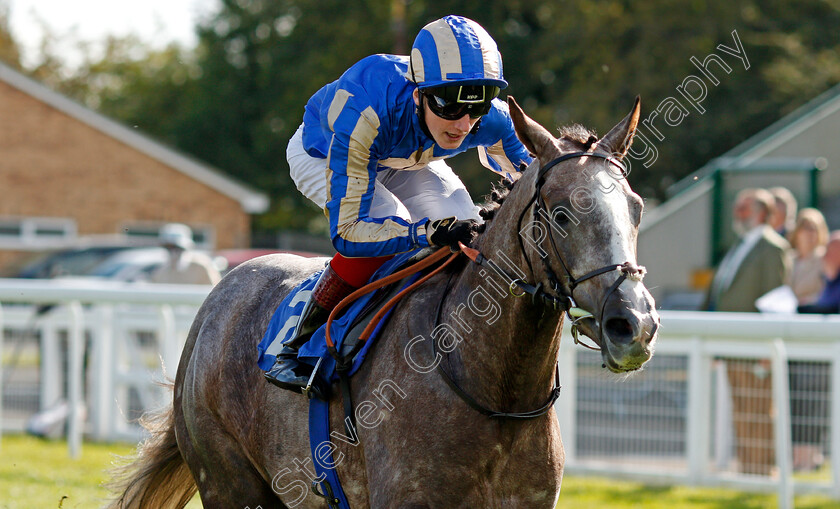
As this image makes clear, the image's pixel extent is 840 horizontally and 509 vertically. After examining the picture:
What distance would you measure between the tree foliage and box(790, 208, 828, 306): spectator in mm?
10147

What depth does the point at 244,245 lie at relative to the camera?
26.4m

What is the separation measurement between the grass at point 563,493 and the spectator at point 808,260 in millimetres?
2026

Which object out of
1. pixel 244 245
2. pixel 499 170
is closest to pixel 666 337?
pixel 499 170

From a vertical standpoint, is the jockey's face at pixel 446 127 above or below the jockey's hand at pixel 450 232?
above

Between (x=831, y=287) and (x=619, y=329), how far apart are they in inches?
225

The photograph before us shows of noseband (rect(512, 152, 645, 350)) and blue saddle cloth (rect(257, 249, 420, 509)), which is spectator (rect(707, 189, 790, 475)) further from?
noseband (rect(512, 152, 645, 350))

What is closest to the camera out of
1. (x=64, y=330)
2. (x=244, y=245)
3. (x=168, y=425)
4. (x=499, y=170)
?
(x=499, y=170)

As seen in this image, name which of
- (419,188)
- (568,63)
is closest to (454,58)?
(419,188)

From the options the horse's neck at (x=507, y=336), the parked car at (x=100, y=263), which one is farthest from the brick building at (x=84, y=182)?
the horse's neck at (x=507, y=336)

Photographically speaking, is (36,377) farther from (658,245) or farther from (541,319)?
(658,245)

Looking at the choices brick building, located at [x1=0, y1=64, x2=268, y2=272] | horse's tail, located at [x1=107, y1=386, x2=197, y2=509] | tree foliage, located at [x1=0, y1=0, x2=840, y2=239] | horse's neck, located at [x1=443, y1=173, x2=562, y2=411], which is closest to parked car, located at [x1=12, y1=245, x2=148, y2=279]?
brick building, located at [x1=0, y1=64, x2=268, y2=272]

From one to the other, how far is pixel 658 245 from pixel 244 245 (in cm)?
1283

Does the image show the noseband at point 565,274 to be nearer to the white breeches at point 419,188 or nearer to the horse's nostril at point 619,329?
the horse's nostril at point 619,329

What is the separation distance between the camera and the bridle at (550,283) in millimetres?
2758
